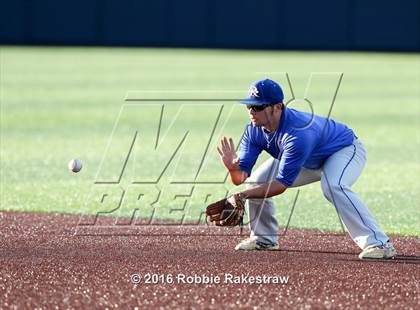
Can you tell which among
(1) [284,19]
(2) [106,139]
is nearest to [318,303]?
A: (2) [106,139]

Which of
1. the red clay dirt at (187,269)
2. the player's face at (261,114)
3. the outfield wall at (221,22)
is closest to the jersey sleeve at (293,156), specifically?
the player's face at (261,114)

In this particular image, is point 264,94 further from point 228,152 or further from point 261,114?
point 228,152

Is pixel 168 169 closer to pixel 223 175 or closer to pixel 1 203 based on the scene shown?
pixel 223 175

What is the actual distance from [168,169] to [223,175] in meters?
0.71

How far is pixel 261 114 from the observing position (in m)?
6.91

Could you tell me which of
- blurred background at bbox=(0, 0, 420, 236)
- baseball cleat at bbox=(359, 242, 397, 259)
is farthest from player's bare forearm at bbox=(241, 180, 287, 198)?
blurred background at bbox=(0, 0, 420, 236)

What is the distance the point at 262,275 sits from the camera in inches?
257

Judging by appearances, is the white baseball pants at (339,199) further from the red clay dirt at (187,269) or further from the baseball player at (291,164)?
the red clay dirt at (187,269)

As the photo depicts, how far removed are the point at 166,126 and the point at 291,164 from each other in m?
10.0

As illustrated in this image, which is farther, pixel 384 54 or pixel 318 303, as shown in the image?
pixel 384 54

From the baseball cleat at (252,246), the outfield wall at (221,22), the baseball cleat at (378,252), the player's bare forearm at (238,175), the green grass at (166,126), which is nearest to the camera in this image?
the baseball cleat at (378,252)

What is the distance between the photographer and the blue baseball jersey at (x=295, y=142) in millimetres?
6855

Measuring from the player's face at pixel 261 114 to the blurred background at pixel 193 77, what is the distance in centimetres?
221

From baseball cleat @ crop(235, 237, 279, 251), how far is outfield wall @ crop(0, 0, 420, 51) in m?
33.2
